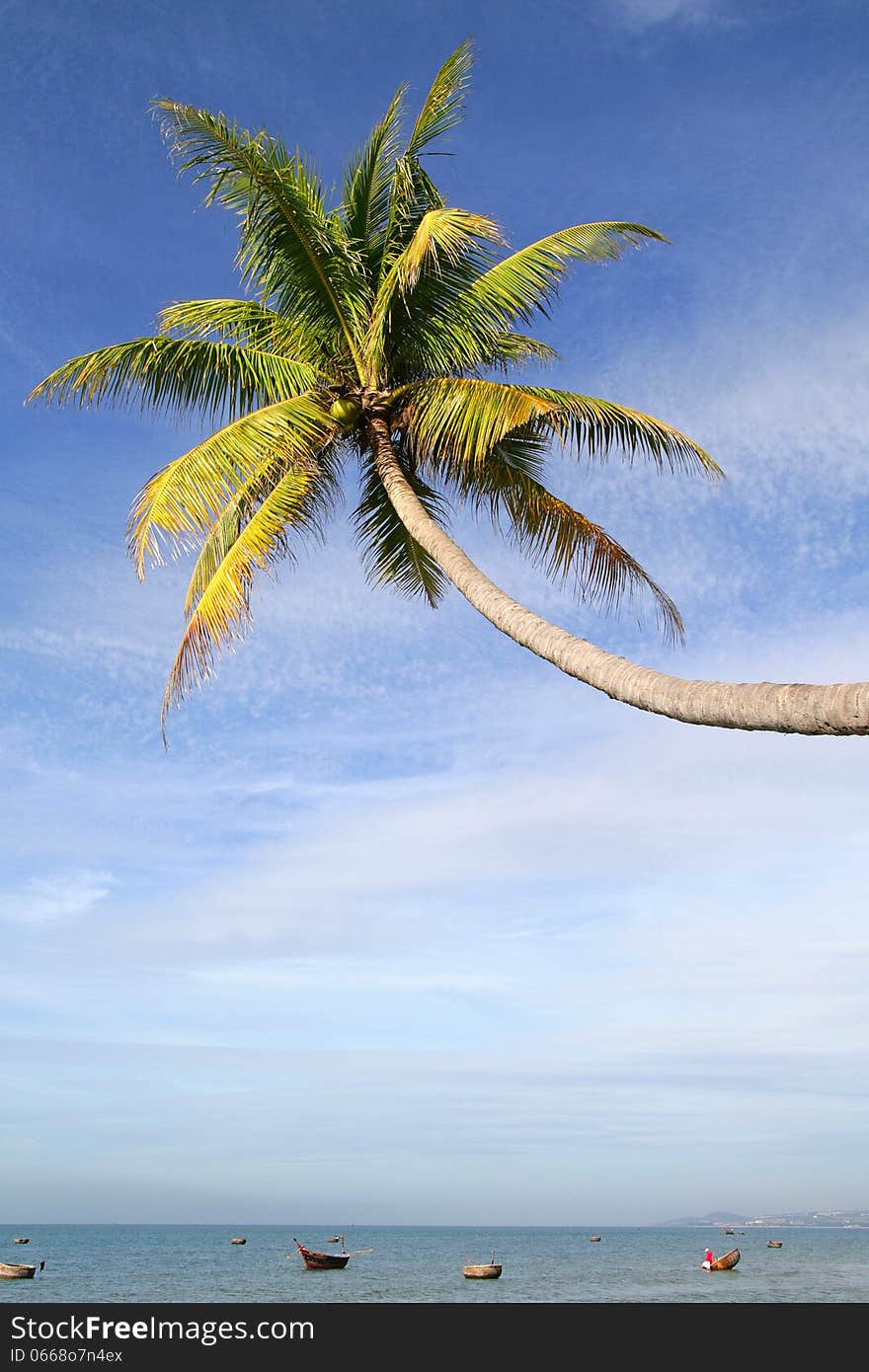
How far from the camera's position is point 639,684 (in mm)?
6398

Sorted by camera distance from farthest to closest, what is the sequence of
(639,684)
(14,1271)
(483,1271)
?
(483,1271) < (14,1271) < (639,684)

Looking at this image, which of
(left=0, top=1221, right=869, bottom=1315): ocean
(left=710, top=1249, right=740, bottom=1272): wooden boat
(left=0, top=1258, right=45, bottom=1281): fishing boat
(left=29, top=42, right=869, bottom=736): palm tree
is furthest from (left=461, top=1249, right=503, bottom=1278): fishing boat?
(left=29, top=42, right=869, bottom=736): palm tree

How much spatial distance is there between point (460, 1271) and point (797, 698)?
68549 mm

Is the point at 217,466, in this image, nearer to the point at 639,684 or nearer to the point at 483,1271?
the point at 639,684

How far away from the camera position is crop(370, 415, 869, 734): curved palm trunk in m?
4.73

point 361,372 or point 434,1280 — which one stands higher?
point 361,372

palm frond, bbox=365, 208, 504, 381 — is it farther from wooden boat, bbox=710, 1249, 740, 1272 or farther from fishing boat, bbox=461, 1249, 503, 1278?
wooden boat, bbox=710, 1249, 740, 1272

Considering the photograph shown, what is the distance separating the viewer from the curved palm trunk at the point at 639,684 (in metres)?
4.73

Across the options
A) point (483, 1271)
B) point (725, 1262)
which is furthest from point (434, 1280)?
point (725, 1262)

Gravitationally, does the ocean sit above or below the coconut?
below

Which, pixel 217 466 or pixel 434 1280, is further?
pixel 434 1280
